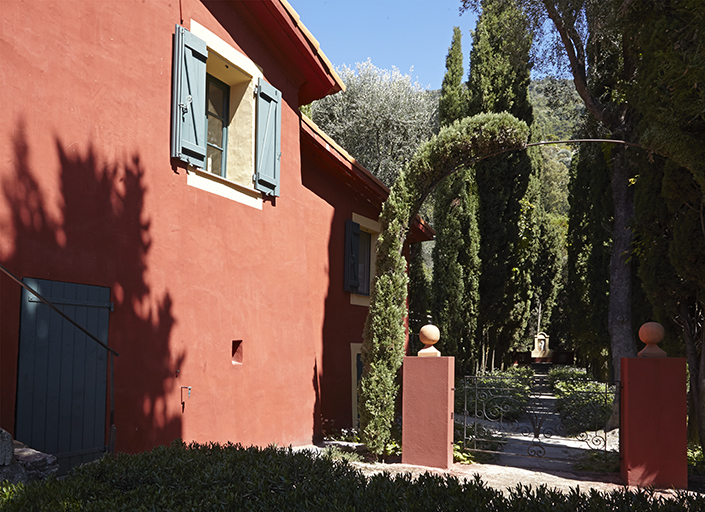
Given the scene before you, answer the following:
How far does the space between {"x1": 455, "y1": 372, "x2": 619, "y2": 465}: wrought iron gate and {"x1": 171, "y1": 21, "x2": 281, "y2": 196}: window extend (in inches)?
171

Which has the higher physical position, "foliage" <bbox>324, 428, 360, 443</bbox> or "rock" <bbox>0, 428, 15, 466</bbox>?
"rock" <bbox>0, 428, 15, 466</bbox>

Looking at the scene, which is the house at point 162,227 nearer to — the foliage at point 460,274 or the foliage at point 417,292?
the foliage at point 460,274

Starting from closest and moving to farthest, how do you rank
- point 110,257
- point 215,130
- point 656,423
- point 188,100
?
point 110,257
point 656,423
point 188,100
point 215,130

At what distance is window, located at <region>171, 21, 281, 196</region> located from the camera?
711 centimetres

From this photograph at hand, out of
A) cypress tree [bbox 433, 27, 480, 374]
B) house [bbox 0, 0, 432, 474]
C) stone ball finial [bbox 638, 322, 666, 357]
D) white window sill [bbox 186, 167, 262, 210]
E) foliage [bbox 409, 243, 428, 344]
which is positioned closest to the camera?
house [bbox 0, 0, 432, 474]

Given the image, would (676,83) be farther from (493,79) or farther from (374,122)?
(374,122)

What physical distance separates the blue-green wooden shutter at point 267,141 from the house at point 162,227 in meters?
0.03

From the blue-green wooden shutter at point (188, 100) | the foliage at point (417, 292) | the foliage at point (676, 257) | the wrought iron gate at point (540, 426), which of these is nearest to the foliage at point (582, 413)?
the wrought iron gate at point (540, 426)

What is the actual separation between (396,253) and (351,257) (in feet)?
8.17

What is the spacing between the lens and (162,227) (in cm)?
645

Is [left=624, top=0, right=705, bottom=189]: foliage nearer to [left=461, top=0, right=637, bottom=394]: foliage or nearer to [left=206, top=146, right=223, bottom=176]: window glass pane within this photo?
[left=461, top=0, right=637, bottom=394]: foliage

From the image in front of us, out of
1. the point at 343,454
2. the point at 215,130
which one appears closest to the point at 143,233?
the point at 215,130

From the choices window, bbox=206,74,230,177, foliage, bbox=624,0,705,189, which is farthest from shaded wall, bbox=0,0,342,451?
foliage, bbox=624,0,705,189

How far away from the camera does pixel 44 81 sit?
17.4 ft
